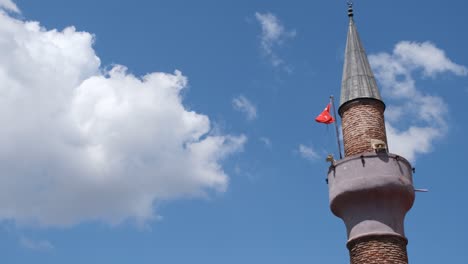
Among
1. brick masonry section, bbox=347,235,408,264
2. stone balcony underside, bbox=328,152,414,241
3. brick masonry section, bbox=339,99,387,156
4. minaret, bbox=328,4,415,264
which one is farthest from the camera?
brick masonry section, bbox=339,99,387,156

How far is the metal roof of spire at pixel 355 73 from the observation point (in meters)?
24.0

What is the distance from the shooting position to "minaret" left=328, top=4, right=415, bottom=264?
70.2 ft

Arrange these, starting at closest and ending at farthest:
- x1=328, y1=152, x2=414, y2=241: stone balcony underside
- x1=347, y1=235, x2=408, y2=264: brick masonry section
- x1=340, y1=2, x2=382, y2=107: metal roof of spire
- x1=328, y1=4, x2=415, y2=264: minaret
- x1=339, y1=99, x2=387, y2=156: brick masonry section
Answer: x1=347, y1=235, x2=408, y2=264: brick masonry section < x1=328, y1=4, x2=415, y2=264: minaret < x1=328, y1=152, x2=414, y2=241: stone balcony underside < x1=339, y1=99, x2=387, y2=156: brick masonry section < x1=340, y1=2, x2=382, y2=107: metal roof of spire

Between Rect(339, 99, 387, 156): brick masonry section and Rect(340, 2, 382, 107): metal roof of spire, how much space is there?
0.26m

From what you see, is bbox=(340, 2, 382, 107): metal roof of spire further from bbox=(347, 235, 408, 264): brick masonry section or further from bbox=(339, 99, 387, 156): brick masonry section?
bbox=(347, 235, 408, 264): brick masonry section

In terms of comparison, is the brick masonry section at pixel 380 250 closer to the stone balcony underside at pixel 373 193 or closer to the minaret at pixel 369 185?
the minaret at pixel 369 185

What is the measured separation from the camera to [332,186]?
23109mm

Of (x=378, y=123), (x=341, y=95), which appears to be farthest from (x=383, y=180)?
(x=341, y=95)

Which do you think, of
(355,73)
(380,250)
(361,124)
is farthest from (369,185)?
(355,73)

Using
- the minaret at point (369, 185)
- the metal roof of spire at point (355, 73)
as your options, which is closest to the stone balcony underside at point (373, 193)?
the minaret at point (369, 185)

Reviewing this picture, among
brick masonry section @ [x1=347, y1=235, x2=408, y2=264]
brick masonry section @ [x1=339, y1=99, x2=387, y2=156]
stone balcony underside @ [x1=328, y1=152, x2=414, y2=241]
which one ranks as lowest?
brick masonry section @ [x1=347, y1=235, x2=408, y2=264]

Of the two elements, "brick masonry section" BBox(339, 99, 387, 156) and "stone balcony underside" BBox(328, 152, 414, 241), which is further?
"brick masonry section" BBox(339, 99, 387, 156)

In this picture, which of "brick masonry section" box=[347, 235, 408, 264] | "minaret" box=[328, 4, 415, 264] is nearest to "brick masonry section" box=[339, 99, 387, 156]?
"minaret" box=[328, 4, 415, 264]

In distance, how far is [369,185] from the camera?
21922mm
